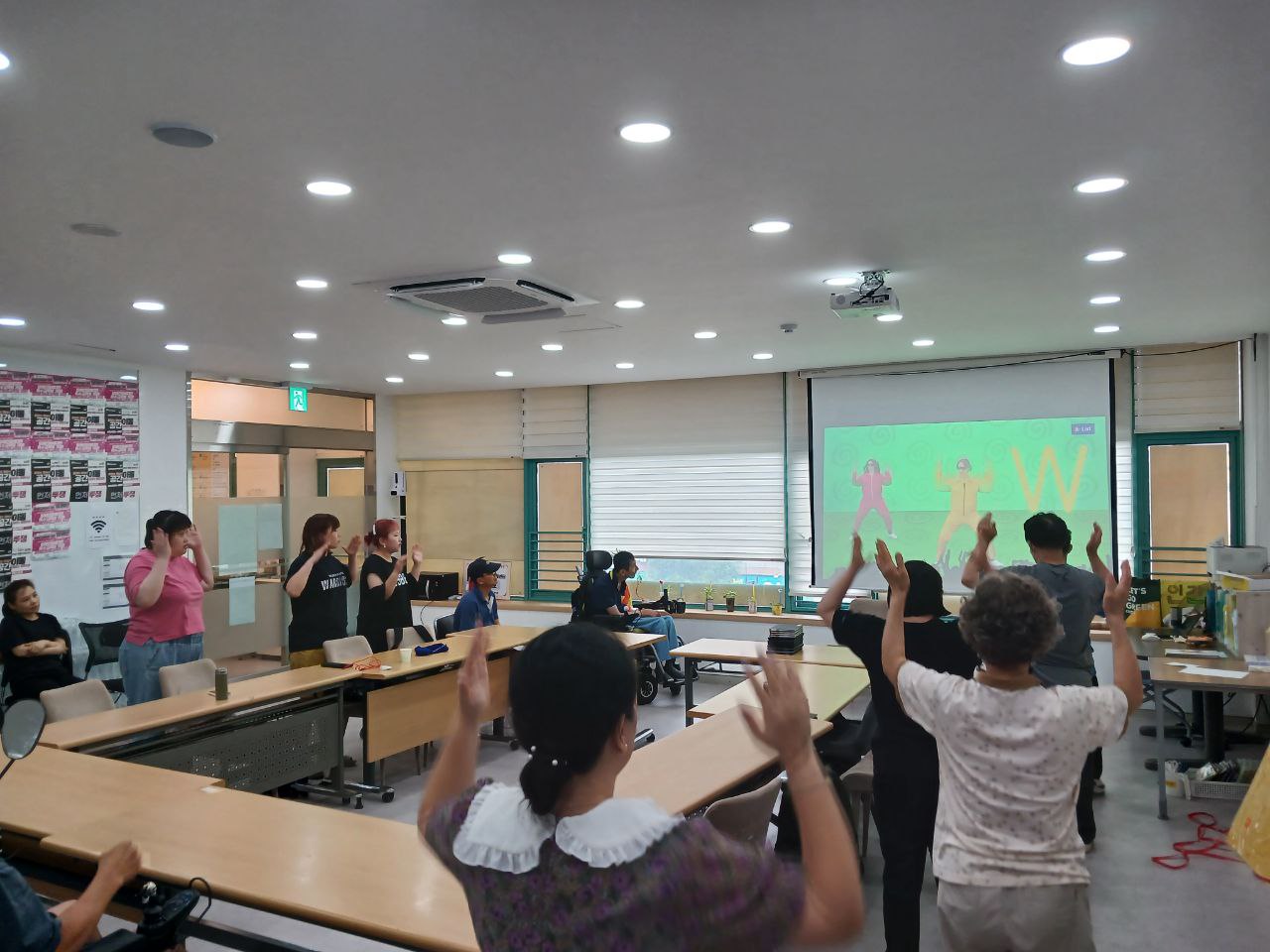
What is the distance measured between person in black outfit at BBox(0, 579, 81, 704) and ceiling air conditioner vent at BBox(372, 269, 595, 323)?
129 inches

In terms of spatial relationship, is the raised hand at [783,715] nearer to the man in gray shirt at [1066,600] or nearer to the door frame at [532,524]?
the man in gray shirt at [1066,600]

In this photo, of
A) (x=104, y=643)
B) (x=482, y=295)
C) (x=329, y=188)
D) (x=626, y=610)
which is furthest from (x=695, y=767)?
(x=104, y=643)

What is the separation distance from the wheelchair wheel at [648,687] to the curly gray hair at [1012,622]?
6.01 metres

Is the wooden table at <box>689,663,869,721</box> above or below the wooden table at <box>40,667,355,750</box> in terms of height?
below

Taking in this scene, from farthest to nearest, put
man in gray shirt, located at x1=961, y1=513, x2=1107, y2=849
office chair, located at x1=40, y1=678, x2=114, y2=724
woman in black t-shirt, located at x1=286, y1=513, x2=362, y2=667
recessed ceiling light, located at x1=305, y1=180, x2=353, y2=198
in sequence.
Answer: woman in black t-shirt, located at x1=286, y1=513, x2=362, y2=667, office chair, located at x1=40, y1=678, x2=114, y2=724, man in gray shirt, located at x1=961, y1=513, x2=1107, y2=849, recessed ceiling light, located at x1=305, y1=180, x2=353, y2=198

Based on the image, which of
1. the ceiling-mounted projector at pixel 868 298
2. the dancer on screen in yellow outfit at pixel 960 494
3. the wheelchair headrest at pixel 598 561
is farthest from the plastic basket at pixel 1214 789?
the wheelchair headrest at pixel 598 561

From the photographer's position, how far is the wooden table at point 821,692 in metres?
4.34

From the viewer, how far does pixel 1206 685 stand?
5.00 metres

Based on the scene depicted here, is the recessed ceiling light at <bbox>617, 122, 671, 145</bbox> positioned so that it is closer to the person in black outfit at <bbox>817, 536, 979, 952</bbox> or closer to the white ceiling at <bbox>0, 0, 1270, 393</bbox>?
the white ceiling at <bbox>0, 0, 1270, 393</bbox>

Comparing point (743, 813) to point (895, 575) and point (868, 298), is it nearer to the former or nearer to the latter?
point (895, 575)

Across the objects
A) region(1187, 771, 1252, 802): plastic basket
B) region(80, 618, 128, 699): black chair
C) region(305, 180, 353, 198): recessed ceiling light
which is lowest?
region(1187, 771, 1252, 802): plastic basket

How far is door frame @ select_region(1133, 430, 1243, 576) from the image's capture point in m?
7.57

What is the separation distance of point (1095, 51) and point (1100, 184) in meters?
1.18

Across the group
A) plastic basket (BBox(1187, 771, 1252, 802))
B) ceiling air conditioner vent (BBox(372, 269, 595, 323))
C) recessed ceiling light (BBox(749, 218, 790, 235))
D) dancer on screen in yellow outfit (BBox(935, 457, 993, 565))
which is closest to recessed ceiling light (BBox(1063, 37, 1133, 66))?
recessed ceiling light (BBox(749, 218, 790, 235))
